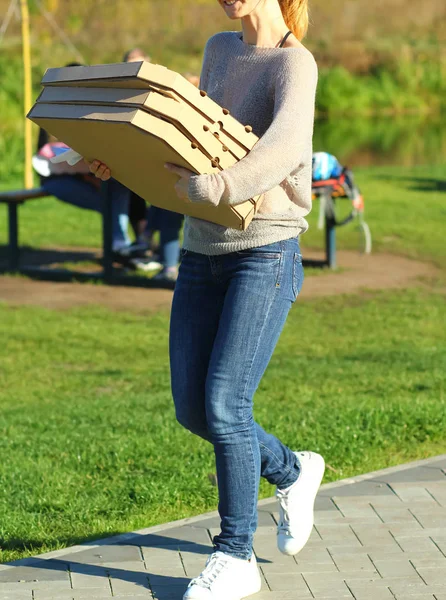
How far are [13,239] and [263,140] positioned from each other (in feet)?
25.6

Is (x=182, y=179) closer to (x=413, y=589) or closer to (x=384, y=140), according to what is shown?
(x=413, y=589)

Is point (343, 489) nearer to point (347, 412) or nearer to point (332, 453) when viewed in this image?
point (332, 453)

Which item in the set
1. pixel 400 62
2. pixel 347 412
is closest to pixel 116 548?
pixel 347 412

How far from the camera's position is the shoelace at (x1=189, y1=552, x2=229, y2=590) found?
351cm

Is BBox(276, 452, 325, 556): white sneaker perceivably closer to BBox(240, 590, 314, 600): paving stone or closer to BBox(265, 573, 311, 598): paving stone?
BBox(265, 573, 311, 598): paving stone

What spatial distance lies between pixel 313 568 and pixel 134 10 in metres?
36.7

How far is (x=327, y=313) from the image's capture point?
9.09 meters

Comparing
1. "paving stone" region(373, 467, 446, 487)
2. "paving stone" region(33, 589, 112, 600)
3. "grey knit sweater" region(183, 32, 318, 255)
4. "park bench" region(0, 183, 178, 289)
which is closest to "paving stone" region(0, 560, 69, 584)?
"paving stone" region(33, 589, 112, 600)

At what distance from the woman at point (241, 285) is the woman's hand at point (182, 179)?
0.79 ft

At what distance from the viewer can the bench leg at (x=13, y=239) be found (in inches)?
425

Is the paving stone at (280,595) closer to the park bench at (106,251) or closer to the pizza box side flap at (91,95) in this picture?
the pizza box side flap at (91,95)

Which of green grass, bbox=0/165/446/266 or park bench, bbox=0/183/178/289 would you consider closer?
park bench, bbox=0/183/178/289

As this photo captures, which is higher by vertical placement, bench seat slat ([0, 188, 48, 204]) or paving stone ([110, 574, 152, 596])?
paving stone ([110, 574, 152, 596])

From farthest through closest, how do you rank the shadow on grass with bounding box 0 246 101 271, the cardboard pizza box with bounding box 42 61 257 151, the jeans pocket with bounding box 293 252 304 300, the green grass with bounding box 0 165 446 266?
the green grass with bounding box 0 165 446 266
the shadow on grass with bounding box 0 246 101 271
the jeans pocket with bounding box 293 252 304 300
the cardboard pizza box with bounding box 42 61 257 151
